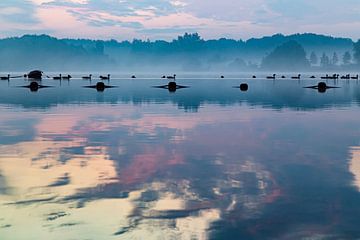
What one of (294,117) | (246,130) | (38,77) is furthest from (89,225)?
(38,77)

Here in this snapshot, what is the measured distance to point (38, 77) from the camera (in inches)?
7544

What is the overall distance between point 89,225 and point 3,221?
117 inches

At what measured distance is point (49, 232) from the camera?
Answer: 51.7 ft

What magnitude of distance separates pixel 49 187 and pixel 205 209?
7.18m

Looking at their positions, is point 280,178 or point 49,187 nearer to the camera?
point 49,187

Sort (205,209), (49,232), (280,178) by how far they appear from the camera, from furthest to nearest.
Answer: (280,178) < (205,209) < (49,232)

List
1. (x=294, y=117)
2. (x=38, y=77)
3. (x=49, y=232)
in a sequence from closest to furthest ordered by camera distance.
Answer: (x=49, y=232)
(x=294, y=117)
(x=38, y=77)

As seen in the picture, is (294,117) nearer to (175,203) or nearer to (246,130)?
(246,130)

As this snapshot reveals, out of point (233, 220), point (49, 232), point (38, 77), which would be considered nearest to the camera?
point (49, 232)

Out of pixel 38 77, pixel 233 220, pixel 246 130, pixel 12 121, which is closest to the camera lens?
Result: pixel 233 220

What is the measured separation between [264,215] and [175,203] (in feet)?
11.2

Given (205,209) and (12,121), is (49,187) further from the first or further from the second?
(12,121)

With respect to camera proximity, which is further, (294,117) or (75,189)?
(294,117)

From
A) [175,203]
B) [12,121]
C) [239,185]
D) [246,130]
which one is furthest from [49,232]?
[12,121]
